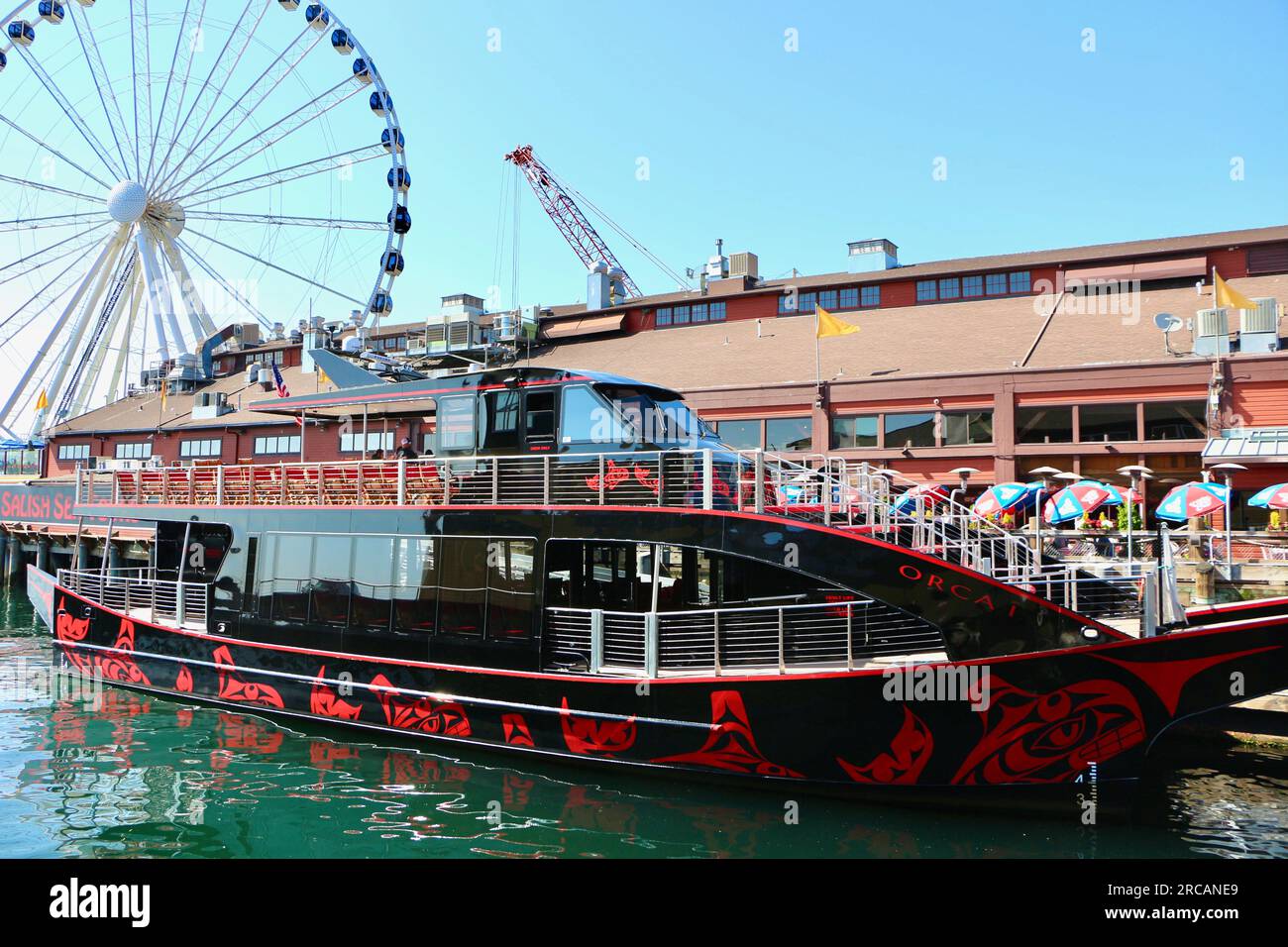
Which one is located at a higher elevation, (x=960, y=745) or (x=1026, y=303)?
(x=1026, y=303)

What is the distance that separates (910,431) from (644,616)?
18.7 m

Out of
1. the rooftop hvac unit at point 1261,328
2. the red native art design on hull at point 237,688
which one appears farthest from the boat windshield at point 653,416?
the rooftop hvac unit at point 1261,328

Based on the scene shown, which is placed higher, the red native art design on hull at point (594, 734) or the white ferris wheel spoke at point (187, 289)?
the white ferris wheel spoke at point (187, 289)

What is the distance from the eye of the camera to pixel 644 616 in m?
11.3

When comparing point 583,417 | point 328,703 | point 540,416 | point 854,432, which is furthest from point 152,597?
point 854,432

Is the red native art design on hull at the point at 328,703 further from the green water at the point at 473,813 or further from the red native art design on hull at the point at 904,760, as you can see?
the red native art design on hull at the point at 904,760

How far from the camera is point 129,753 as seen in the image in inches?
513

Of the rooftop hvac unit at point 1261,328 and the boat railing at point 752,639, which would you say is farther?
the rooftop hvac unit at point 1261,328

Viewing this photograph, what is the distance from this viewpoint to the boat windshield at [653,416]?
12719 millimetres

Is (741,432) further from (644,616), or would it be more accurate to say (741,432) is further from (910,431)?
(644,616)

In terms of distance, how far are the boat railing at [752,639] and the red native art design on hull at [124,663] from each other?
983 cm
